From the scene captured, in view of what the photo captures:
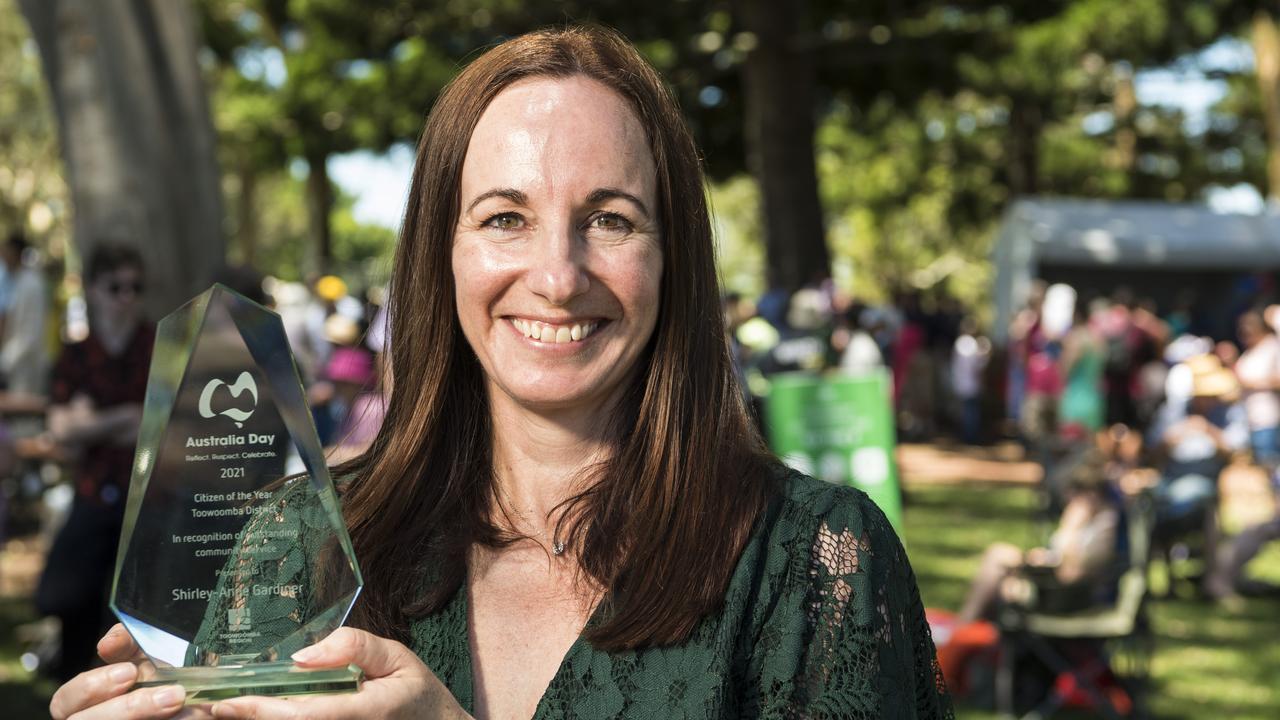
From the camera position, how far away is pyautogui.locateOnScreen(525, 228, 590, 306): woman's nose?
1.84 m

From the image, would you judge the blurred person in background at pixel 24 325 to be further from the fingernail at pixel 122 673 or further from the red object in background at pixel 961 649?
the fingernail at pixel 122 673

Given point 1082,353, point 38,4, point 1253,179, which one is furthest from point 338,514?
point 1253,179

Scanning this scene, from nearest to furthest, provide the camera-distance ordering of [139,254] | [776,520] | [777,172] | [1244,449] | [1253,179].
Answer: [776,520], [139,254], [1244,449], [777,172], [1253,179]

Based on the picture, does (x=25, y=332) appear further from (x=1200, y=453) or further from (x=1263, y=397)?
(x=1263, y=397)

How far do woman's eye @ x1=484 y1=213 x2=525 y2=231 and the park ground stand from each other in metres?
5.09

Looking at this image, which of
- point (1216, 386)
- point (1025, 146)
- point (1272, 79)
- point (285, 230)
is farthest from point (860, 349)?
point (285, 230)

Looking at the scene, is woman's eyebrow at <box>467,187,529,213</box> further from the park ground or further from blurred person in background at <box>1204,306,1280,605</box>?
blurred person in background at <box>1204,306,1280,605</box>

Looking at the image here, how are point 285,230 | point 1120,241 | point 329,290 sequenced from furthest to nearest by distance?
point 285,230, point 1120,241, point 329,290

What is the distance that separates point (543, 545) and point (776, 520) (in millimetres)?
332

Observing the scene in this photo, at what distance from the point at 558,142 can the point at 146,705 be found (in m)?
0.85

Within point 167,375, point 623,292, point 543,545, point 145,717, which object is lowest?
point 145,717

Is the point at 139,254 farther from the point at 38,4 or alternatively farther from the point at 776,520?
the point at 776,520

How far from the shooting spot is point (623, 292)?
190 cm

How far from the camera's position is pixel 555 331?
1.88 metres
